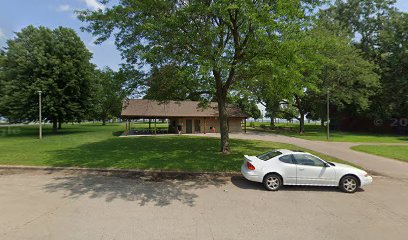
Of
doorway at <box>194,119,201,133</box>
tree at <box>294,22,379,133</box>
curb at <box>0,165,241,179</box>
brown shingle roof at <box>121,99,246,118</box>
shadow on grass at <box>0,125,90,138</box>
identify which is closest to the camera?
curb at <box>0,165,241,179</box>

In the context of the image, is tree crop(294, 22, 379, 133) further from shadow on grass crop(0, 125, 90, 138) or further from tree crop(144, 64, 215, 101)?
shadow on grass crop(0, 125, 90, 138)

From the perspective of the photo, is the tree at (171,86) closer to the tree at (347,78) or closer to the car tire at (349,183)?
the car tire at (349,183)

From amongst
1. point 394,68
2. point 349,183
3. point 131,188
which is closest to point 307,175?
point 349,183

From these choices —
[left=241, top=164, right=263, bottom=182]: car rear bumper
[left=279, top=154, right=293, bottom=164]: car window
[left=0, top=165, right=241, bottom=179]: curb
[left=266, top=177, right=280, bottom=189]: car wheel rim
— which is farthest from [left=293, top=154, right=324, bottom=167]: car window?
[left=0, top=165, right=241, bottom=179]: curb

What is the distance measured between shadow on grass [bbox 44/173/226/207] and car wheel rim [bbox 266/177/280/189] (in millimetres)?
1615

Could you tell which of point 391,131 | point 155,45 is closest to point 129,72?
point 155,45

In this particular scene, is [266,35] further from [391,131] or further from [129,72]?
[391,131]

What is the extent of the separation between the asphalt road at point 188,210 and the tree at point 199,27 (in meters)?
4.54

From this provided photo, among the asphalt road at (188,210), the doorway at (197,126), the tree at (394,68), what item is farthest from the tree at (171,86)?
the tree at (394,68)

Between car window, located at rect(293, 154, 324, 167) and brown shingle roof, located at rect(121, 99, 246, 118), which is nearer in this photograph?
car window, located at rect(293, 154, 324, 167)

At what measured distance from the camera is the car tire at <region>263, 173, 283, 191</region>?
25.0 ft

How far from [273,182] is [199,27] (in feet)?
23.6

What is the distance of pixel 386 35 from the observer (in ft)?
109

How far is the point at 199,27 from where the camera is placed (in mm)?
10484
